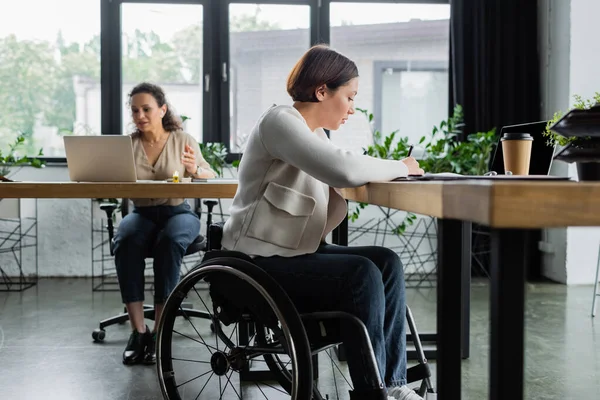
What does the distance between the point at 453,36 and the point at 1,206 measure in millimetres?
3270

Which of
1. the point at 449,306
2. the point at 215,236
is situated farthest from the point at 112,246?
the point at 449,306

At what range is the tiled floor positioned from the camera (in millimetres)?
2215

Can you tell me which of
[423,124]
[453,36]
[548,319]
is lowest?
[548,319]

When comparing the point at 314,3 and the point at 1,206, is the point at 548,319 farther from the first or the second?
the point at 1,206

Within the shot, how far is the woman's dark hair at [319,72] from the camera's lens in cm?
174

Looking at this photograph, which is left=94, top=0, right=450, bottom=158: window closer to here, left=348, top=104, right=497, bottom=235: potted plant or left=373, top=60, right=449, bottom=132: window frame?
left=373, top=60, right=449, bottom=132: window frame

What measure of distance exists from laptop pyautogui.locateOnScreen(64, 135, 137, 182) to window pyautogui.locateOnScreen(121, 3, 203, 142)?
2.36 meters

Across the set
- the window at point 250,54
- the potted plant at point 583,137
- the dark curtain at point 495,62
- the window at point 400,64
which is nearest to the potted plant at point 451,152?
the dark curtain at point 495,62

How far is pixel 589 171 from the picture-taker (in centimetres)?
118

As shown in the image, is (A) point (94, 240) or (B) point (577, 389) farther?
(A) point (94, 240)

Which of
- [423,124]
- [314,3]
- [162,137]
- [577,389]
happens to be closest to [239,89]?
[314,3]

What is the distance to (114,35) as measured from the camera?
4.74 metres

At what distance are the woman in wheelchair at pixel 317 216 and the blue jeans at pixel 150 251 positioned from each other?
3.51 feet

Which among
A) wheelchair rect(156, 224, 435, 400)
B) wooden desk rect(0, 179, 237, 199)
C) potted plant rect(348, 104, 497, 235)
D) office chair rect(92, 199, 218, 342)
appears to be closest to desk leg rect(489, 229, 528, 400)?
wheelchair rect(156, 224, 435, 400)
